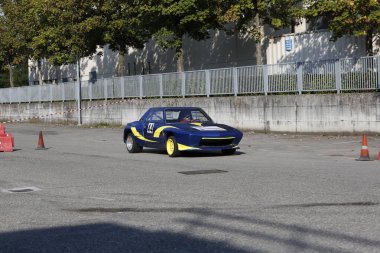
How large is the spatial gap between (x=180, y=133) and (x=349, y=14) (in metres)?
9.27

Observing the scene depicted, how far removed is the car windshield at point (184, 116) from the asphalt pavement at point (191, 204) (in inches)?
44.5

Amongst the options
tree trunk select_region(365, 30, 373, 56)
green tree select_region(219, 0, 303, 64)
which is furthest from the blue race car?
tree trunk select_region(365, 30, 373, 56)

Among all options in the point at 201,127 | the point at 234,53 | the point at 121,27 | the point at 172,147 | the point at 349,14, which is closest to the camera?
the point at 201,127

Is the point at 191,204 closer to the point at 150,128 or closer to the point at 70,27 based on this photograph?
the point at 150,128

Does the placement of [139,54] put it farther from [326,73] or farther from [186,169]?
[186,169]

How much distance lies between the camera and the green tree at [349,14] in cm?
2128

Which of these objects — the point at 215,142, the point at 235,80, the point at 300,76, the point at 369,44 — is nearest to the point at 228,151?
the point at 215,142

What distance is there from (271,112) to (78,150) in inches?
309

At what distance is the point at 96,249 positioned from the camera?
20.7ft

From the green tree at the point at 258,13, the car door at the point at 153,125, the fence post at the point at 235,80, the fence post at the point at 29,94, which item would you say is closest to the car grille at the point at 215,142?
the car door at the point at 153,125

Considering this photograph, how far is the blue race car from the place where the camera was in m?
16.1

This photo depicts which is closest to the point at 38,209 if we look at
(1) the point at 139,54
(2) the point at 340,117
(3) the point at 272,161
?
(3) the point at 272,161

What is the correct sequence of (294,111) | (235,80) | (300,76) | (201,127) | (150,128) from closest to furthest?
(201,127) → (150,128) → (294,111) → (300,76) → (235,80)

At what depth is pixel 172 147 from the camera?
16.6m
